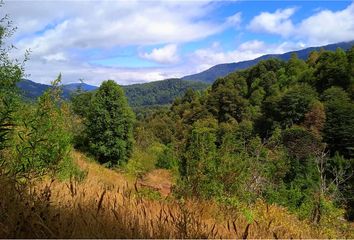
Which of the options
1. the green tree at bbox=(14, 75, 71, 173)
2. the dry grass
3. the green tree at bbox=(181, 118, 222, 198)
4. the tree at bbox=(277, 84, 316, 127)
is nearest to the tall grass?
the dry grass

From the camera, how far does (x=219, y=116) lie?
322 feet

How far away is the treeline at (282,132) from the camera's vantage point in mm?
11922

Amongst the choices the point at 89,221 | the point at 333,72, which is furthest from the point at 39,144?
the point at 333,72

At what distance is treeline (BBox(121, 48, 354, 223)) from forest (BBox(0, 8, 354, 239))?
0.15 m

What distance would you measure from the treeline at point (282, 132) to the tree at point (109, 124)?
18.2ft

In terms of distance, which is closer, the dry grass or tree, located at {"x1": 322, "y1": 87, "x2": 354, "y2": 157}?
the dry grass

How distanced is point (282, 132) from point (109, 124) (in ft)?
117

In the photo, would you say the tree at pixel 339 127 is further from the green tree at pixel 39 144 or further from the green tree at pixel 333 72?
the green tree at pixel 39 144

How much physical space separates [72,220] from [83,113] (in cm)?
4075

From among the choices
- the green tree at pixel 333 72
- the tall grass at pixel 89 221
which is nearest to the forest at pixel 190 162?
the tall grass at pixel 89 221

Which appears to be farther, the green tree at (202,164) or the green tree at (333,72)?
the green tree at (333,72)

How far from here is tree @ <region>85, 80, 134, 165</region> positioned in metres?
38.5

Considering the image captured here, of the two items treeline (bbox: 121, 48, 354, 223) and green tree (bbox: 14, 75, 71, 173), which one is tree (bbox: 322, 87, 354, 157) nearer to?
treeline (bbox: 121, 48, 354, 223)

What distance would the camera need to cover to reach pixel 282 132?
213ft
